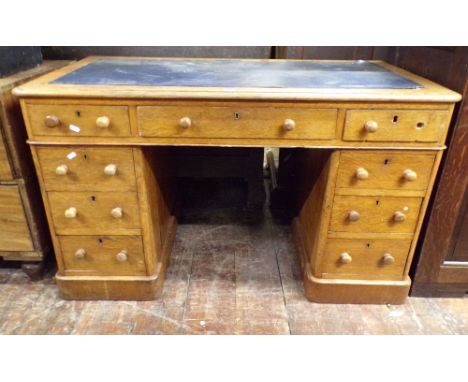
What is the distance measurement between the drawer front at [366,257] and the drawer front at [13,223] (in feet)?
4.01

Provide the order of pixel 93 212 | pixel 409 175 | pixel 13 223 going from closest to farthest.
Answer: pixel 409 175 < pixel 93 212 < pixel 13 223

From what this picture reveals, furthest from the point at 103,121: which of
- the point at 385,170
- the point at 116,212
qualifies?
the point at 385,170

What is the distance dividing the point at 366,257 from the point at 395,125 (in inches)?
21.2

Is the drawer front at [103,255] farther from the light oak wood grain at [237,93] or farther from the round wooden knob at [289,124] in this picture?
the round wooden knob at [289,124]

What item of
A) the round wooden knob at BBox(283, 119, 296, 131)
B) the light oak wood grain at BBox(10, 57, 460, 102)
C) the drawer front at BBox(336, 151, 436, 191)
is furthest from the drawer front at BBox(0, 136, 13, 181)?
the drawer front at BBox(336, 151, 436, 191)

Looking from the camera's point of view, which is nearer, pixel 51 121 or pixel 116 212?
pixel 51 121

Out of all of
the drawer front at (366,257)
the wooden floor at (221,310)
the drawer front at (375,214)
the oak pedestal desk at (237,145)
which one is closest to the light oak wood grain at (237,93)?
the oak pedestal desk at (237,145)

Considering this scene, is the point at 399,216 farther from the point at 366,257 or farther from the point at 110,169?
the point at 110,169

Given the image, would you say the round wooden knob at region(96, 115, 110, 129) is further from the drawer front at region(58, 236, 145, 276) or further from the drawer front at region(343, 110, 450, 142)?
the drawer front at region(343, 110, 450, 142)

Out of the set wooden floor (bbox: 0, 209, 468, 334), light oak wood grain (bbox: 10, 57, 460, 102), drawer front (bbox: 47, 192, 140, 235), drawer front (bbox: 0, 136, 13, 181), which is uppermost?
light oak wood grain (bbox: 10, 57, 460, 102)

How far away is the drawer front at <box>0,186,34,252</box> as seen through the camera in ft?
4.75

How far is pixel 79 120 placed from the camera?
1.22 metres

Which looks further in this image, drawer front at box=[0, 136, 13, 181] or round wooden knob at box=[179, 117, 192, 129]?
drawer front at box=[0, 136, 13, 181]

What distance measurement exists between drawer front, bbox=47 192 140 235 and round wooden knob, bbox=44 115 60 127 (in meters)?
0.27
